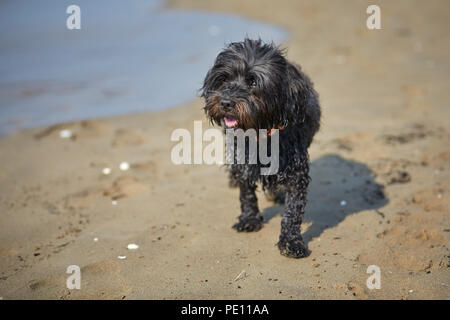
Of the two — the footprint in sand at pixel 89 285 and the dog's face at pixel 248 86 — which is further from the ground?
the dog's face at pixel 248 86

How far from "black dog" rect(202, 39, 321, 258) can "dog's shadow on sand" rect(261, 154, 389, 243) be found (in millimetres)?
640

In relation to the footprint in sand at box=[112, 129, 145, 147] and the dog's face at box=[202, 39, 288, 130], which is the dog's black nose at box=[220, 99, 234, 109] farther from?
the footprint in sand at box=[112, 129, 145, 147]

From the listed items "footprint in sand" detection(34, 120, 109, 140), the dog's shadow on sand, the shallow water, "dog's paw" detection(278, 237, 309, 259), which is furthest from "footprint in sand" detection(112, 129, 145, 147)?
"dog's paw" detection(278, 237, 309, 259)

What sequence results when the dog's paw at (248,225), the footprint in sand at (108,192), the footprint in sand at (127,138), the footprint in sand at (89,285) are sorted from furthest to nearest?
1. the footprint in sand at (127,138)
2. the footprint in sand at (108,192)
3. the dog's paw at (248,225)
4. the footprint in sand at (89,285)

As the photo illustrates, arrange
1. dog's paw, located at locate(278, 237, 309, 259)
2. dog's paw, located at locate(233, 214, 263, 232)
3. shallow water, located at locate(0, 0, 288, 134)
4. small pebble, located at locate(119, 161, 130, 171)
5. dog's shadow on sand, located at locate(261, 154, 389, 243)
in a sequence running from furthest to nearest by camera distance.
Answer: shallow water, located at locate(0, 0, 288, 134), small pebble, located at locate(119, 161, 130, 171), dog's shadow on sand, located at locate(261, 154, 389, 243), dog's paw, located at locate(233, 214, 263, 232), dog's paw, located at locate(278, 237, 309, 259)

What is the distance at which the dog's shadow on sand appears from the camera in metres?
5.27

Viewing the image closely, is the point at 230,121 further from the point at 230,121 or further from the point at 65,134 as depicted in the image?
the point at 65,134

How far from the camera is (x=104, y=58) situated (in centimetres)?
1234

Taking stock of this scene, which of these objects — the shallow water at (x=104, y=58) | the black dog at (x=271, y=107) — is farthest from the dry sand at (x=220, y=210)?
the shallow water at (x=104, y=58)

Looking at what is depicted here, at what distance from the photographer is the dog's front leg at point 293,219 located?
4.52 m

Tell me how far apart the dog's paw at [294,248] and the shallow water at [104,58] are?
15.5 ft

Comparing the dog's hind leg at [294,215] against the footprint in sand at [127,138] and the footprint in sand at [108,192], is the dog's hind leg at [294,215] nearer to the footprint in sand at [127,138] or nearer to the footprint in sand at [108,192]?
the footprint in sand at [108,192]

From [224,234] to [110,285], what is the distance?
142cm

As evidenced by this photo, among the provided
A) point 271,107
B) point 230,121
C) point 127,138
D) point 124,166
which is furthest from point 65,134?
point 271,107
